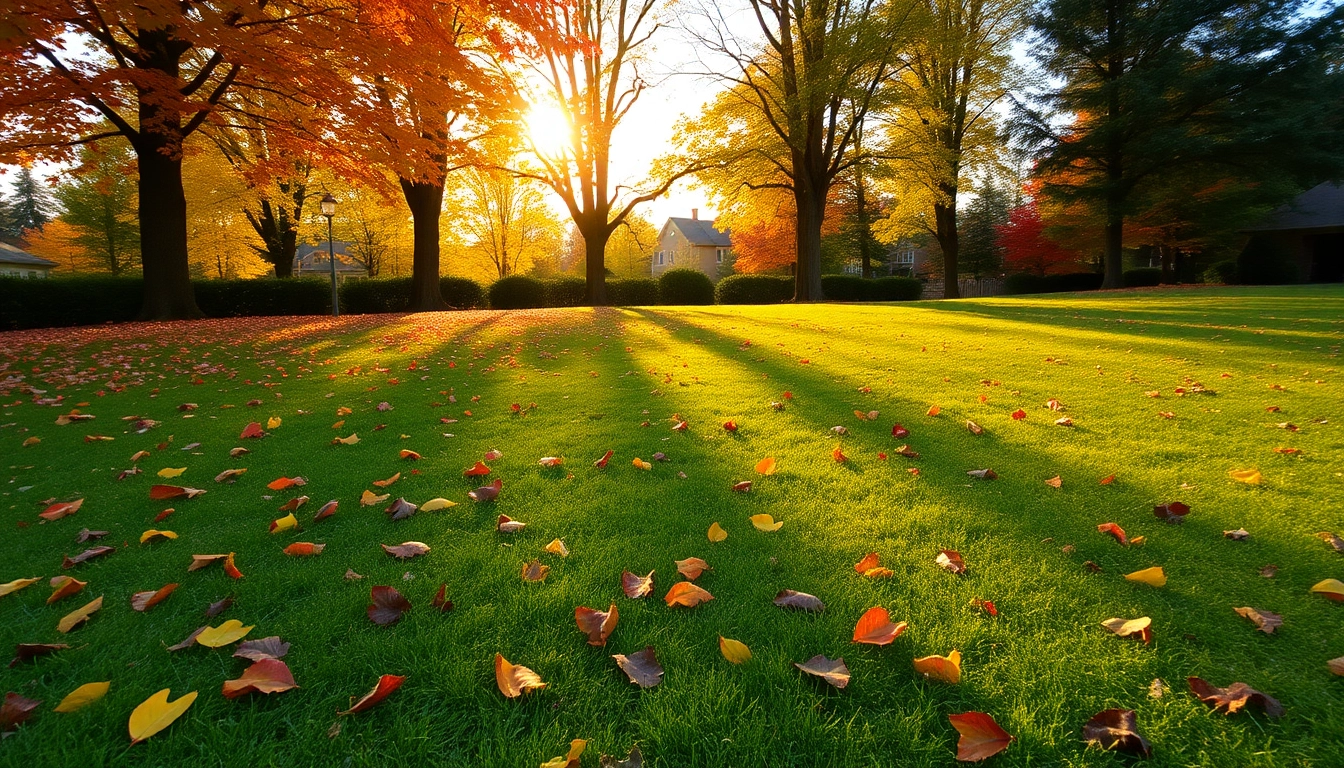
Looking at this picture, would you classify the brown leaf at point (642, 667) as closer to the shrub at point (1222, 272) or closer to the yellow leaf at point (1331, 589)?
the yellow leaf at point (1331, 589)

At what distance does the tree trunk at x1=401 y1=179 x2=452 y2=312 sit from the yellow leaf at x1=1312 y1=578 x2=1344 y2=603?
61.6 ft

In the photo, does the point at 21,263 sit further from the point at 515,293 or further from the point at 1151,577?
the point at 1151,577

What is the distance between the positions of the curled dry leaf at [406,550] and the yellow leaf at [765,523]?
151 centimetres

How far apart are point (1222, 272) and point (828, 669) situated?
116 feet

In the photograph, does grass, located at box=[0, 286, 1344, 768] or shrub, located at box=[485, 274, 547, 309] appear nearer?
grass, located at box=[0, 286, 1344, 768]

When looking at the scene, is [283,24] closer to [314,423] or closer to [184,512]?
[314,423]

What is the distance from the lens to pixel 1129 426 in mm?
3994

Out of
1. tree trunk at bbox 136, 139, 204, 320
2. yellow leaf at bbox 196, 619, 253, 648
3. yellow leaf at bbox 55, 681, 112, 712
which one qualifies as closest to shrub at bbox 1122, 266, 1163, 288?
yellow leaf at bbox 196, 619, 253, 648

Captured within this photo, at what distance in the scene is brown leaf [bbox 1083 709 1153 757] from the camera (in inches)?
53.2

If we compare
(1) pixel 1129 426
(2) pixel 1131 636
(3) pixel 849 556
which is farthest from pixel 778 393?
(2) pixel 1131 636

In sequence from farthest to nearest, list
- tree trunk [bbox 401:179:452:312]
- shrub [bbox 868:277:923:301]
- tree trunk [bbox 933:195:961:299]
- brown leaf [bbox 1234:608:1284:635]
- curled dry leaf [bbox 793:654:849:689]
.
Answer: shrub [bbox 868:277:923:301]
tree trunk [bbox 933:195:961:299]
tree trunk [bbox 401:179:452:312]
brown leaf [bbox 1234:608:1284:635]
curled dry leaf [bbox 793:654:849:689]

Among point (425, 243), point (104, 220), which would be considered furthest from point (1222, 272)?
point (104, 220)

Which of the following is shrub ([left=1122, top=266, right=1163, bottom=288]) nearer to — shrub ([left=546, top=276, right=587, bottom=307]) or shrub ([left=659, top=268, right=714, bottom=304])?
shrub ([left=659, top=268, right=714, bottom=304])

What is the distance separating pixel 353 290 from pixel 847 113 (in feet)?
66.2
